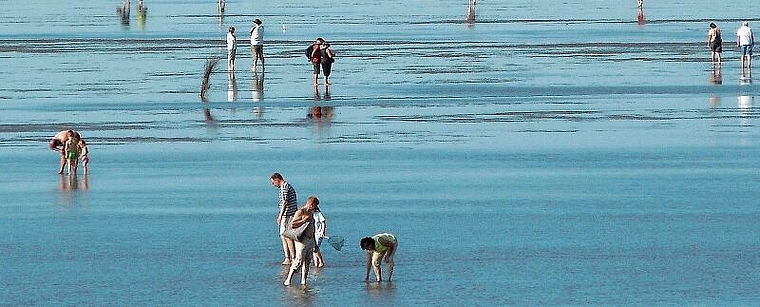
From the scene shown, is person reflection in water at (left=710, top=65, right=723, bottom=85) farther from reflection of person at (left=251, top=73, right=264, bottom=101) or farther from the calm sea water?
reflection of person at (left=251, top=73, right=264, bottom=101)

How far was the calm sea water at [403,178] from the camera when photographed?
1612cm

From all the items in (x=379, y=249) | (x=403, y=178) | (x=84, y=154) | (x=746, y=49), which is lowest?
(x=379, y=249)

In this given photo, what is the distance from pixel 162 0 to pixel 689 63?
7577cm

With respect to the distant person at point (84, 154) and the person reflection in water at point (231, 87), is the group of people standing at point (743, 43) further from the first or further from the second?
the distant person at point (84, 154)

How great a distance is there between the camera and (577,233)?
61.5 feet

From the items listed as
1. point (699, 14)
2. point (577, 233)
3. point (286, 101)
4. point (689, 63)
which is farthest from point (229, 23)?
point (577, 233)

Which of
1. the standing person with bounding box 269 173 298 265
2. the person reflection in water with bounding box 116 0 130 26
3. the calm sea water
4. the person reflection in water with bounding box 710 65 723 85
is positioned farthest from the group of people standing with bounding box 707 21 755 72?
the person reflection in water with bounding box 116 0 130 26

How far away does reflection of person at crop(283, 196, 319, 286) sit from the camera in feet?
51.2

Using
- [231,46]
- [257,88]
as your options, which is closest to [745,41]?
[257,88]

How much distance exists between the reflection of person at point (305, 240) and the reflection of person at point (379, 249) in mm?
455

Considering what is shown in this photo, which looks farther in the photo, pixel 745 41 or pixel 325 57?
pixel 745 41

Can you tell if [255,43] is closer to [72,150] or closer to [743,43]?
[743,43]

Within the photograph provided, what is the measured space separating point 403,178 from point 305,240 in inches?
306

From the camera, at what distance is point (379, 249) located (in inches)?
619
